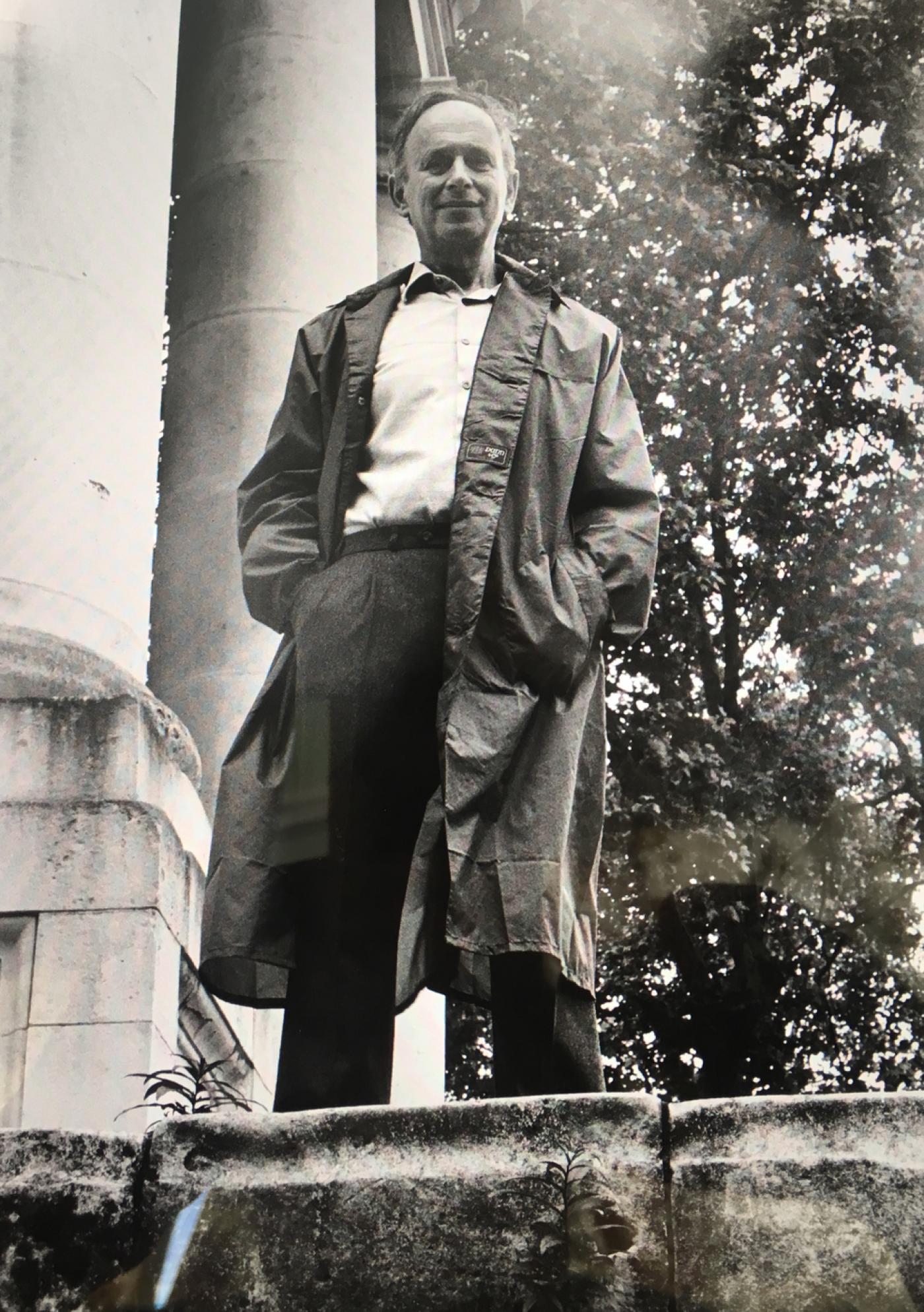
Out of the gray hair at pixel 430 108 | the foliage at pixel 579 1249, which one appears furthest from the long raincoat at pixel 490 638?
the foliage at pixel 579 1249

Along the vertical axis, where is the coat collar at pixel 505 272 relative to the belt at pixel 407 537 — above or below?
above

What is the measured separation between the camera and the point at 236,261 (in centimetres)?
1009

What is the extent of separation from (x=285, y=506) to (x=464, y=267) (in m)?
0.70

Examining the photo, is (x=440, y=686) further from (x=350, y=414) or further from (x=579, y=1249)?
(x=579, y=1249)

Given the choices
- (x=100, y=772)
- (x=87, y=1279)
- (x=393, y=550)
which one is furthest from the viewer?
(x=100, y=772)

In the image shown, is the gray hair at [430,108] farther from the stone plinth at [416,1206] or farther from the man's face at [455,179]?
the stone plinth at [416,1206]

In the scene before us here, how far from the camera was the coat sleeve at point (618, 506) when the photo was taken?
4.64 m

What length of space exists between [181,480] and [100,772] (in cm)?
387

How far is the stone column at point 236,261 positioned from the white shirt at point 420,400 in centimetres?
406

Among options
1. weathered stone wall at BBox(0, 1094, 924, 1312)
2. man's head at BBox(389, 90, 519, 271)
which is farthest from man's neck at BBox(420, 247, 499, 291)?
weathered stone wall at BBox(0, 1094, 924, 1312)

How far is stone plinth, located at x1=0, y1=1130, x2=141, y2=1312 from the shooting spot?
11.7ft

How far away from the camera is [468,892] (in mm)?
4254

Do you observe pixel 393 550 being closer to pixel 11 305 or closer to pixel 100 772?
pixel 100 772

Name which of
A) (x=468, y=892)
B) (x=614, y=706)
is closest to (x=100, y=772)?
(x=468, y=892)
